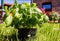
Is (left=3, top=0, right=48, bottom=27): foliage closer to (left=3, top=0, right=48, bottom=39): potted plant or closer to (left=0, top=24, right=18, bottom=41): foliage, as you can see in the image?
(left=3, top=0, right=48, bottom=39): potted plant

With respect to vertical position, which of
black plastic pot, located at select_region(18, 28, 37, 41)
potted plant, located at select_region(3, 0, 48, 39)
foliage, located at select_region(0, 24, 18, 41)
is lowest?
foliage, located at select_region(0, 24, 18, 41)

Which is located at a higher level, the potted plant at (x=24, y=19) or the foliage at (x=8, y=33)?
the potted plant at (x=24, y=19)

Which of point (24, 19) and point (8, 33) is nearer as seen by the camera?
point (24, 19)

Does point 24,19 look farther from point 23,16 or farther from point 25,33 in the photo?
point 25,33

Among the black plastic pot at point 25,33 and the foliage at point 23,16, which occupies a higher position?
the foliage at point 23,16

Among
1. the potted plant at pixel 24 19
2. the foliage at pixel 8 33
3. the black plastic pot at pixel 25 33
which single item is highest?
the potted plant at pixel 24 19

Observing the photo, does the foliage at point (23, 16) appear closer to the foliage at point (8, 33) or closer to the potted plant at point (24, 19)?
the potted plant at point (24, 19)

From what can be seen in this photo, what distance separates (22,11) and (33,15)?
4.7 inches

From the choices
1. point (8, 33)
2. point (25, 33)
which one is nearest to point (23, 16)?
point (25, 33)

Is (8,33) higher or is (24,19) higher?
(24,19)

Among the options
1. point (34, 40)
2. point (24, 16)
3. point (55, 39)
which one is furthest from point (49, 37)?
point (24, 16)

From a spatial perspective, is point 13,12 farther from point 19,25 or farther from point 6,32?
point 6,32

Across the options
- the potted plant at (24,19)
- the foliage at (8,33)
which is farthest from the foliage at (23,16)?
the foliage at (8,33)

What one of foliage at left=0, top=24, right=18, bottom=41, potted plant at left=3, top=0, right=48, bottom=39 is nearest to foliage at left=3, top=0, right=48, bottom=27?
potted plant at left=3, top=0, right=48, bottom=39
